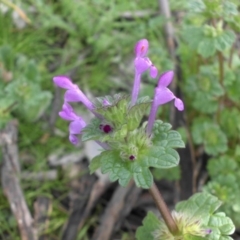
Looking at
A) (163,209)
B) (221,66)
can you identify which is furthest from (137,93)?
(221,66)

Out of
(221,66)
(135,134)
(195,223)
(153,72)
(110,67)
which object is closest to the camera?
(153,72)

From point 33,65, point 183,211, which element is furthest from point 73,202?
point 183,211

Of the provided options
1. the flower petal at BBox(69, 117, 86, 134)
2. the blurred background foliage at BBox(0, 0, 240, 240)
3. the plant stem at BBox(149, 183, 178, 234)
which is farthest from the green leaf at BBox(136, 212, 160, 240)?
the blurred background foliage at BBox(0, 0, 240, 240)

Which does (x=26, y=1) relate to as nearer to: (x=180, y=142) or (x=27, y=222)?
(x=27, y=222)

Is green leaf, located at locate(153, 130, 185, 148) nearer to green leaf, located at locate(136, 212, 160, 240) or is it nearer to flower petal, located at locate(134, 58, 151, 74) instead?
flower petal, located at locate(134, 58, 151, 74)

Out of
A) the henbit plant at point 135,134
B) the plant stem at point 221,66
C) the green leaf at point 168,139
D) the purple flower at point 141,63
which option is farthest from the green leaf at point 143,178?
the plant stem at point 221,66

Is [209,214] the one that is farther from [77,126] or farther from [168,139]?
[77,126]
